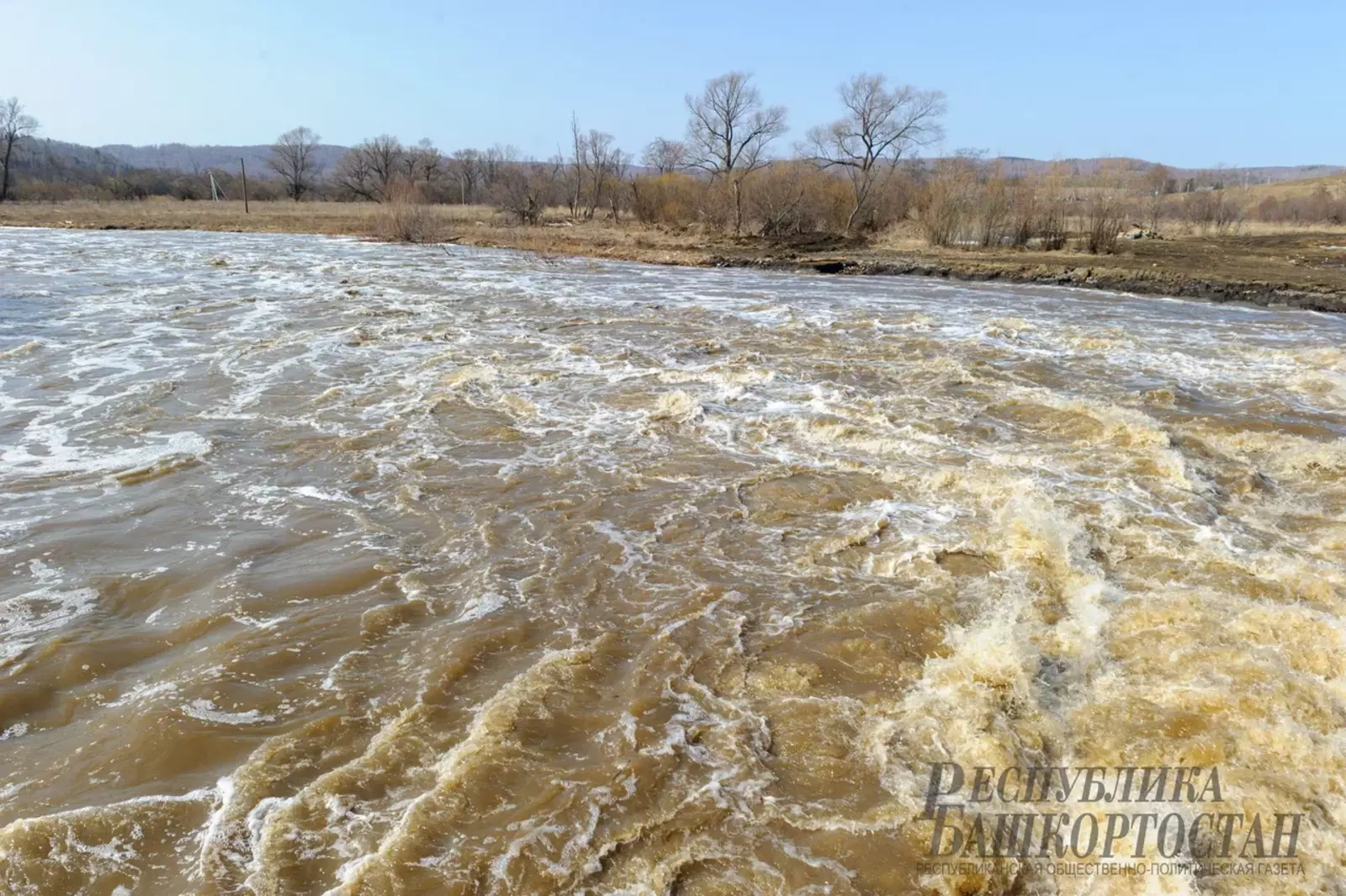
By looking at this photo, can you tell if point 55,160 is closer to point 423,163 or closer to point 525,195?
point 423,163

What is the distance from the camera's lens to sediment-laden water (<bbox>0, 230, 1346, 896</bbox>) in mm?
3211

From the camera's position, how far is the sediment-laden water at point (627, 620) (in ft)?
10.5

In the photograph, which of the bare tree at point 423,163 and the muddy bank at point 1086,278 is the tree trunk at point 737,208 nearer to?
the muddy bank at point 1086,278

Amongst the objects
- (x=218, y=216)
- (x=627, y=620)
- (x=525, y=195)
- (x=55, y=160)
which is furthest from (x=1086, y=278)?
(x=55, y=160)

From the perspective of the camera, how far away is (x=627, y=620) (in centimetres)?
492

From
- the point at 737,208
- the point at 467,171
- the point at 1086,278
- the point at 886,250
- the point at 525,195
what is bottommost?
the point at 1086,278

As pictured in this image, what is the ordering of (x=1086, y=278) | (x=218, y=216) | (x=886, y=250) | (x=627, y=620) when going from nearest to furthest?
1. (x=627, y=620)
2. (x=1086, y=278)
3. (x=886, y=250)
4. (x=218, y=216)

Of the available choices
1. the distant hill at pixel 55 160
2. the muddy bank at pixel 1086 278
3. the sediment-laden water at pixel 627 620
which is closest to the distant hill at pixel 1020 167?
the distant hill at pixel 55 160

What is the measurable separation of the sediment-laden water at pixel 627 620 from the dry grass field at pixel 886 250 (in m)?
12.8

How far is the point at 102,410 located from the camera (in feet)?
29.6

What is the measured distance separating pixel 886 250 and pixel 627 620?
1221 inches

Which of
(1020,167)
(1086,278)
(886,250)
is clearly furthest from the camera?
(1020,167)

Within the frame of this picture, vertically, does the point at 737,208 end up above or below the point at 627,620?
above

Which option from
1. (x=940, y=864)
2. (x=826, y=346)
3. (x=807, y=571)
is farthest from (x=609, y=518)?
(x=826, y=346)
